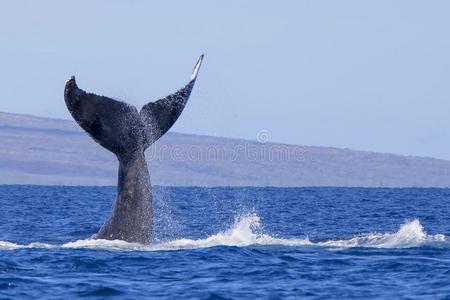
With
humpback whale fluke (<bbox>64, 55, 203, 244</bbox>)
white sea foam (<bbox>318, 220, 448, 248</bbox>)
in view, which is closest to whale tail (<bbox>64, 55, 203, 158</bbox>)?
humpback whale fluke (<bbox>64, 55, 203, 244</bbox>)

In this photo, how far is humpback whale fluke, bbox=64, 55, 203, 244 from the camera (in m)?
18.2

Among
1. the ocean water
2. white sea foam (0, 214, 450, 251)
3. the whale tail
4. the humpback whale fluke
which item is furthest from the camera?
white sea foam (0, 214, 450, 251)

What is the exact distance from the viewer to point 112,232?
19.0 meters

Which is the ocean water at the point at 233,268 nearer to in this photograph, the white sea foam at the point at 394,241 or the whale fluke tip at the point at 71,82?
the white sea foam at the point at 394,241

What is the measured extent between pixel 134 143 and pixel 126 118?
18.6 inches

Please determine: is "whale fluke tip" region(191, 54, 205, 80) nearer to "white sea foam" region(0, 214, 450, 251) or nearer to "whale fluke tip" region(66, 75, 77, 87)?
"whale fluke tip" region(66, 75, 77, 87)

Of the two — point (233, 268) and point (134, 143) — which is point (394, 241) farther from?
point (134, 143)

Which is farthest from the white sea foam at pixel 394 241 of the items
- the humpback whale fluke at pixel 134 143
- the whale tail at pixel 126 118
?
the whale tail at pixel 126 118

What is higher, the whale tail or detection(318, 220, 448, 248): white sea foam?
the whale tail

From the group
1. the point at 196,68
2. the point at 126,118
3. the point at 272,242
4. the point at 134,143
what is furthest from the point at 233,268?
the point at 272,242

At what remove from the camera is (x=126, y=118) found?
720 inches

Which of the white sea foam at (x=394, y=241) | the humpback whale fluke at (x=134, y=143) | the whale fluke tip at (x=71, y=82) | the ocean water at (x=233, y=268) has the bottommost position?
the ocean water at (x=233, y=268)

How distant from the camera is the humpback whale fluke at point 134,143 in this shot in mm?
18219

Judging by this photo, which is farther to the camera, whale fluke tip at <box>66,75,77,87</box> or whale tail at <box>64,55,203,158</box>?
whale tail at <box>64,55,203,158</box>
